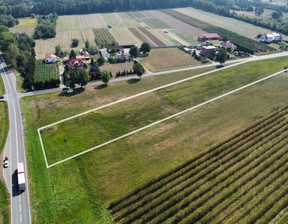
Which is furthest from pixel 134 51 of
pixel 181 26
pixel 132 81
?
pixel 181 26

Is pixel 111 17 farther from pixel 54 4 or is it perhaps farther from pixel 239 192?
pixel 239 192

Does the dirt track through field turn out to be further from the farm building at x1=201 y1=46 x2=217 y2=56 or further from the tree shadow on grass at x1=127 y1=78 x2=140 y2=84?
the tree shadow on grass at x1=127 y1=78 x2=140 y2=84

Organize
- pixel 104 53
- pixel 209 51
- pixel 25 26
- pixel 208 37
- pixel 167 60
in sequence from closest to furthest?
pixel 167 60 < pixel 104 53 < pixel 209 51 < pixel 208 37 < pixel 25 26

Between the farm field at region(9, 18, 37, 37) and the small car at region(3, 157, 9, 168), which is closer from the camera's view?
the small car at region(3, 157, 9, 168)

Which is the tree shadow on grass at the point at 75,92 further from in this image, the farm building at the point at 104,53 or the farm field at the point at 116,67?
the farm building at the point at 104,53

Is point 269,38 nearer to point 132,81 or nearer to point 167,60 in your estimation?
point 167,60

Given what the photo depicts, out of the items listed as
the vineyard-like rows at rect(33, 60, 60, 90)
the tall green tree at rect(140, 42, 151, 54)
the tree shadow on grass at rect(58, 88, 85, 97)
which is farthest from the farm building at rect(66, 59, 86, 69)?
the tall green tree at rect(140, 42, 151, 54)
